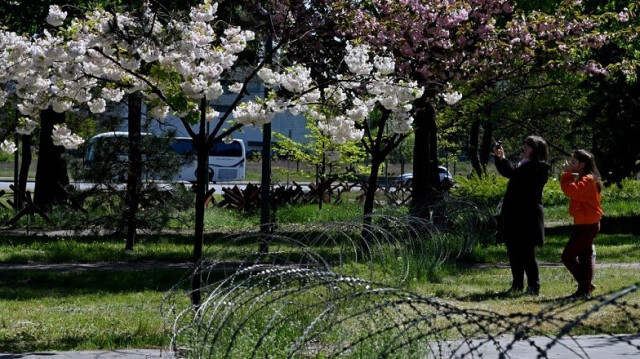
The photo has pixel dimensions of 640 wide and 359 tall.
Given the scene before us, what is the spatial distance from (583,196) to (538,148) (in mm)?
712

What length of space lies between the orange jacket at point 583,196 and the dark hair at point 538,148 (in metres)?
0.31

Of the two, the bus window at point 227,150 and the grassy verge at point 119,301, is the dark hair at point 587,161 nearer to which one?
the grassy verge at point 119,301

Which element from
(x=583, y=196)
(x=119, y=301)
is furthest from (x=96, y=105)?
(x=583, y=196)

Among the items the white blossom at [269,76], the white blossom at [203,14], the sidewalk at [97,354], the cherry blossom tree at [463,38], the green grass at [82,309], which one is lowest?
the sidewalk at [97,354]

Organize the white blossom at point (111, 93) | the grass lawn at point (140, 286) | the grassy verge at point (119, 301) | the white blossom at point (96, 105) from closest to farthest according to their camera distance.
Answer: the grassy verge at point (119, 301) → the grass lawn at point (140, 286) → the white blossom at point (111, 93) → the white blossom at point (96, 105)

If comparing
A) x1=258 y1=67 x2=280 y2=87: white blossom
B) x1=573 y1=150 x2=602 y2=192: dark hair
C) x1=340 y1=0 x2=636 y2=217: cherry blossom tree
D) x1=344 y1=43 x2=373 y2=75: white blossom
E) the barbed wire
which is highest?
x1=340 y1=0 x2=636 y2=217: cherry blossom tree

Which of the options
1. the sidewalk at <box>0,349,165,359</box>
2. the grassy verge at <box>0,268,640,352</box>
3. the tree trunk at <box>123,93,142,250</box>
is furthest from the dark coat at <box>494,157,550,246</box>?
the tree trunk at <box>123,93,142,250</box>

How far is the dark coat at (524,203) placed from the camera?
11.3m

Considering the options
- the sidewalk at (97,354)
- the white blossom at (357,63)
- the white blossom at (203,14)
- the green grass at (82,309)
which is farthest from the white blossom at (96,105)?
the sidewalk at (97,354)

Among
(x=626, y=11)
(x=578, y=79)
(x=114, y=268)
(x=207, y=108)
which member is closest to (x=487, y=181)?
(x=578, y=79)

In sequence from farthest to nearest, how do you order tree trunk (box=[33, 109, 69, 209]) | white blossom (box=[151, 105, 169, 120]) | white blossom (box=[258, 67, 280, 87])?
tree trunk (box=[33, 109, 69, 209]) → white blossom (box=[151, 105, 169, 120]) → white blossom (box=[258, 67, 280, 87])

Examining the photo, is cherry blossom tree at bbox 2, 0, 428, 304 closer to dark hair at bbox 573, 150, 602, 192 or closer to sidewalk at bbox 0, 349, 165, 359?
sidewalk at bbox 0, 349, 165, 359

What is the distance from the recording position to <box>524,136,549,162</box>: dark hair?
1125cm

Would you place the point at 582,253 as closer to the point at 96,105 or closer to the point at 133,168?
the point at 96,105
